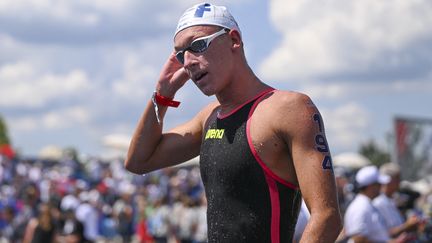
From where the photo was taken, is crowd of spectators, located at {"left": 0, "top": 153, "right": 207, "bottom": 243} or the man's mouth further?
crowd of spectators, located at {"left": 0, "top": 153, "right": 207, "bottom": 243}

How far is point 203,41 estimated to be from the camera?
4090 mm

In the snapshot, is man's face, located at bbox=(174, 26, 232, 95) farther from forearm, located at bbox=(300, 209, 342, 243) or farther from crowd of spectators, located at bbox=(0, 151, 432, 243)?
crowd of spectators, located at bbox=(0, 151, 432, 243)

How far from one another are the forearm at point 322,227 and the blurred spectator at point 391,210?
7323 mm

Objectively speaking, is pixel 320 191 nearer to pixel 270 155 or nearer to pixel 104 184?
pixel 270 155

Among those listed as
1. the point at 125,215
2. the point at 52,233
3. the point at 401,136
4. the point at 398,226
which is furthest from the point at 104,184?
the point at 398,226

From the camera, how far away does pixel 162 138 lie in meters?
4.74

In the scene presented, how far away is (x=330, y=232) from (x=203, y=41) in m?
1.01

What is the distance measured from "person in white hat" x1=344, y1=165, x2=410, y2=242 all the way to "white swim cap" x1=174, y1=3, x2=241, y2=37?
619cm

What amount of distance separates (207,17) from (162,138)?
84 centimetres

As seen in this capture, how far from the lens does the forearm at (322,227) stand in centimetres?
371

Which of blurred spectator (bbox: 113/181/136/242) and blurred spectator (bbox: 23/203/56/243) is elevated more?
blurred spectator (bbox: 23/203/56/243)

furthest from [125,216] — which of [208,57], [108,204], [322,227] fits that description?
[322,227]

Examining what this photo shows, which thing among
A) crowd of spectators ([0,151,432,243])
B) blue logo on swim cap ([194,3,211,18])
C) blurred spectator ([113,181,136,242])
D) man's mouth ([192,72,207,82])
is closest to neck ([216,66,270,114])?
man's mouth ([192,72,207,82])

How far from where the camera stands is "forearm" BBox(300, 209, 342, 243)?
3.71m
